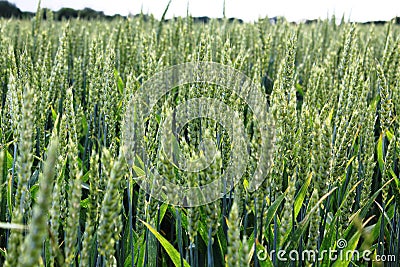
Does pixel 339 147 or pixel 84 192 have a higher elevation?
pixel 339 147

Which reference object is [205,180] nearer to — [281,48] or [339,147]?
[339,147]

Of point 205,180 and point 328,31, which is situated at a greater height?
point 328,31

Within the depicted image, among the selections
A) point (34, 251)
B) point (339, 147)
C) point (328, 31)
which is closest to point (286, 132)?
point (339, 147)

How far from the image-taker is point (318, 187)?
843 millimetres

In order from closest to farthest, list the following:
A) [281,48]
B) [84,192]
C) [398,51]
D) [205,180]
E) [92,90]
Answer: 1. [205,180]
2. [92,90]
3. [398,51]
4. [84,192]
5. [281,48]

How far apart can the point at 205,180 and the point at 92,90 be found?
2.68 feet

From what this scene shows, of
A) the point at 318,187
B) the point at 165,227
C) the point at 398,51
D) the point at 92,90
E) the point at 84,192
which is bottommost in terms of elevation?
the point at 165,227

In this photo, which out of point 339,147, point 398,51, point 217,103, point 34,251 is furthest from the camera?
point 398,51

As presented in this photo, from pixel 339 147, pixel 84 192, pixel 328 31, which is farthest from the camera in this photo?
pixel 328 31

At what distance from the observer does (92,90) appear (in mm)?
1446

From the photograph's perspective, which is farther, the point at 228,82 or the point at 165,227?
the point at 165,227

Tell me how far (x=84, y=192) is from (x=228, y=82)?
88 cm

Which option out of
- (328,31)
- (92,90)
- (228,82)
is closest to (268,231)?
(228,82)

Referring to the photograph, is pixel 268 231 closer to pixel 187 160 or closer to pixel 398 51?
pixel 187 160
